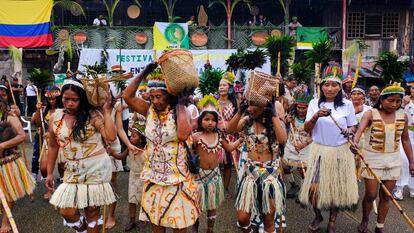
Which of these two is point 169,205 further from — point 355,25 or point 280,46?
point 355,25

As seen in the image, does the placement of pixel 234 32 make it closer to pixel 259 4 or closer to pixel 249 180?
pixel 259 4

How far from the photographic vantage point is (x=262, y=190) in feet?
10.7

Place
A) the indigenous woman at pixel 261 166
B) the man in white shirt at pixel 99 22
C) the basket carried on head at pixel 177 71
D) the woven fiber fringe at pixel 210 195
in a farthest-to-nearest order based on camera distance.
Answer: the man in white shirt at pixel 99 22 → the woven fiber fringe at pixel 210 195 → the indigenous woman at pixel 261 166 → the basket carried on head at pixel 177 71

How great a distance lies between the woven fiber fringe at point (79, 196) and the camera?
3.05 metres

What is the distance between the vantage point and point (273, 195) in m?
3.25

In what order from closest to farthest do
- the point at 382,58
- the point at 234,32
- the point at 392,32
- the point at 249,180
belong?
the point at 249,180
the point at 382,58
the point at 234,32
the point at 392,32

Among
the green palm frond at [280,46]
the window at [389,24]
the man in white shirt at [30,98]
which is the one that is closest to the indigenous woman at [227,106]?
the green palm frond at [280,46]

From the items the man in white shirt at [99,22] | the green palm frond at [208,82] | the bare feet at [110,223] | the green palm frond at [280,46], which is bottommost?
the bare feet at [110,223]

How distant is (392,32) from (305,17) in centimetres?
483

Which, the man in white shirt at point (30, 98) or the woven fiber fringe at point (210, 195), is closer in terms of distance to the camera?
the woven fiber fringe at point (210, 195)

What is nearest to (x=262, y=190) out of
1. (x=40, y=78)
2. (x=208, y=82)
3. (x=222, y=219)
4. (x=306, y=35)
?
(x=222, y=219)

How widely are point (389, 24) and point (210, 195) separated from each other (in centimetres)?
1894

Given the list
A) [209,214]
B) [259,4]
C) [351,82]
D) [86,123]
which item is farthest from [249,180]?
[259,4]

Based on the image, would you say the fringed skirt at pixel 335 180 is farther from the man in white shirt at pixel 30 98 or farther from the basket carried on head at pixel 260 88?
the man in white shirt at pixel 30 98
